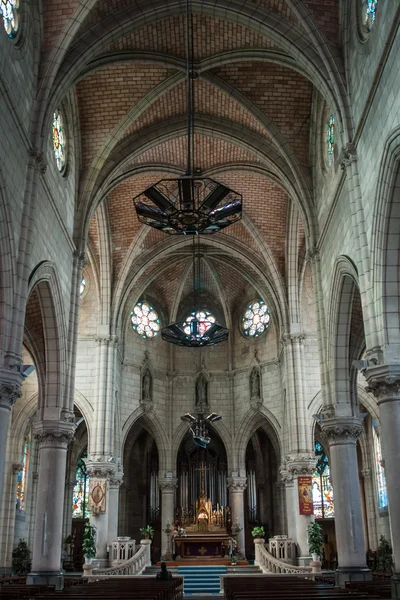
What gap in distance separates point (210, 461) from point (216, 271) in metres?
11.1

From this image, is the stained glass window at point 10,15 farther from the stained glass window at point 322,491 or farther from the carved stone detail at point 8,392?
the stained glass window at point 322,491

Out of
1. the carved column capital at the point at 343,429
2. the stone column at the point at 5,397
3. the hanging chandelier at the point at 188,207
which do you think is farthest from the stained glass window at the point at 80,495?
the stone column at the point at 5,397

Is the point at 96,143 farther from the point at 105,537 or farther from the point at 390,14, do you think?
the point at 105,537

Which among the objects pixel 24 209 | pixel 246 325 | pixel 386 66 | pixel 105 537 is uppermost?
pixel 246 325

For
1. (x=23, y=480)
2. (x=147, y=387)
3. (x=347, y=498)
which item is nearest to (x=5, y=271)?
(x=347, y=498)

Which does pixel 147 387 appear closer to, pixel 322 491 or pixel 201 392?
pixel 201 392

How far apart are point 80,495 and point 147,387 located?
8780 mm

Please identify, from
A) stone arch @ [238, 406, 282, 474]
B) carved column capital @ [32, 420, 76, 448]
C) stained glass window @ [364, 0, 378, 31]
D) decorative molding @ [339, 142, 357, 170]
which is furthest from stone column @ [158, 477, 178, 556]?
stained glass window @ [364, 0, 378, 31]

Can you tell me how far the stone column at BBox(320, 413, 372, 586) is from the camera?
1788 centimetres

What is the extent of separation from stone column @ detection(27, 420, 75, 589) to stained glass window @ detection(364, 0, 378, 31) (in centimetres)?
1346

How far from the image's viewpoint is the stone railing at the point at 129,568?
24.5 metres

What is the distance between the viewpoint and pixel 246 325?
37.3 m

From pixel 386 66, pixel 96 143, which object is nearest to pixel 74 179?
pixel 96 143

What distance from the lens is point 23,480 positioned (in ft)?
102
